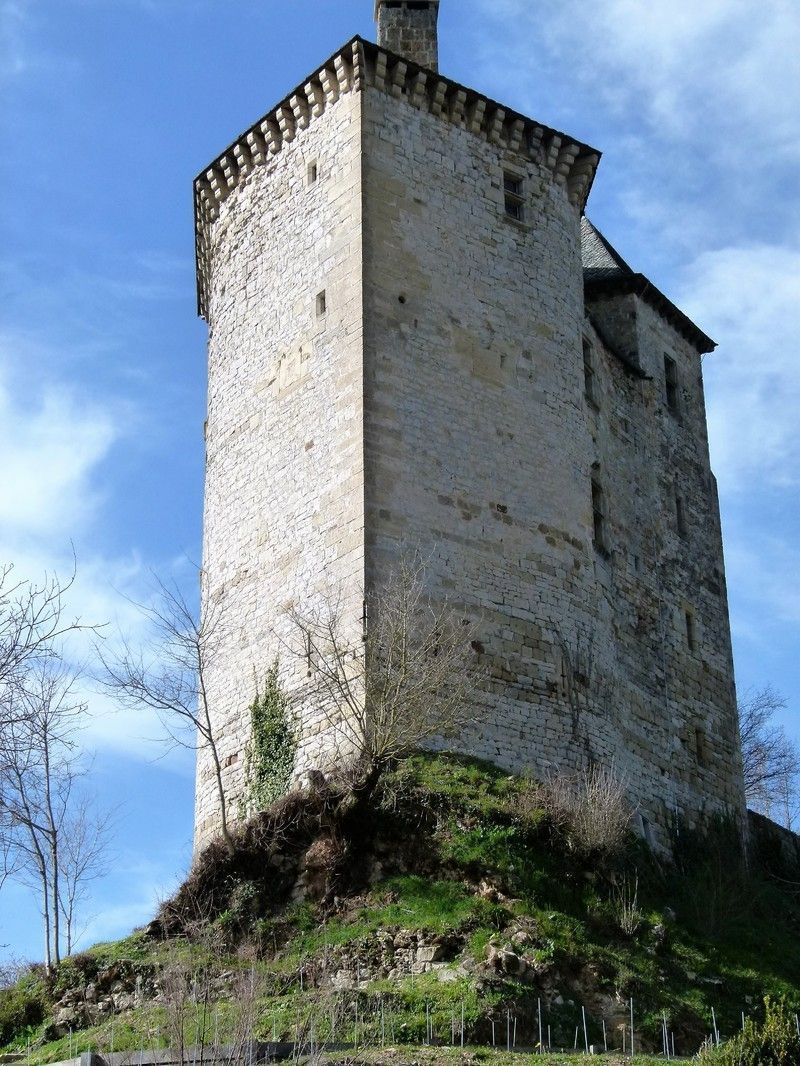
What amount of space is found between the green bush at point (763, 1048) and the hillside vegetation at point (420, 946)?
261cm

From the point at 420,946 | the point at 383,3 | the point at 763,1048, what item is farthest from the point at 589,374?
the point at 763,1048

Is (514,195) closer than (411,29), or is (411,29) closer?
(514,195)

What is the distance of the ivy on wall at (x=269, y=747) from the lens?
69.2 ft

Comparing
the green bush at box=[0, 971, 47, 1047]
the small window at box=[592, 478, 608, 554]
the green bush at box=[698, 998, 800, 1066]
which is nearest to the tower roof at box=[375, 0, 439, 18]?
the small window at box=[592, 478, 608, 554]

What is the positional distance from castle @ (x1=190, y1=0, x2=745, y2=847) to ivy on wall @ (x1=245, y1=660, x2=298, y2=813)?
0.34 metres

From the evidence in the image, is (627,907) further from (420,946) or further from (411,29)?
(411,29)

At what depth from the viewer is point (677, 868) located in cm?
2369

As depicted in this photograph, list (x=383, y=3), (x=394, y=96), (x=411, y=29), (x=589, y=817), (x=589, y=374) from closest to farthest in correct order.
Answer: (x=589, y=817) → (x=394, y=96) → (x=589, y=374) → (x=411, y=29) → (x=383, y=3)

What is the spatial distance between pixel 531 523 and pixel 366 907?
679 cm

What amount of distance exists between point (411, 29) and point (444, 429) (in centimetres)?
775

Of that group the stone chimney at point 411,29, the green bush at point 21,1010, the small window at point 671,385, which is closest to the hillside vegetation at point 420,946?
the green bush at point 21,1010

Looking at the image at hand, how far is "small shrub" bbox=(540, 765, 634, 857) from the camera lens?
65.1 feet

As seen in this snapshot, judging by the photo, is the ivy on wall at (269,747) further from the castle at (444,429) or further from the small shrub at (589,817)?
the small shrub at (589,817)

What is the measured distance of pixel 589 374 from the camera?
26125 millimetres
